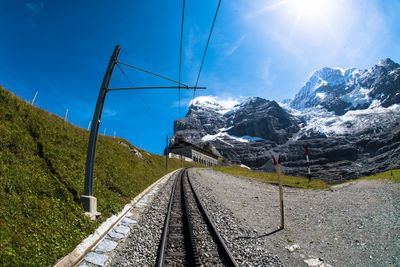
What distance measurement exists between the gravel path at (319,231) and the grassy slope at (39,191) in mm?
5834

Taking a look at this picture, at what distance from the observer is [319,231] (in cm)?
1245

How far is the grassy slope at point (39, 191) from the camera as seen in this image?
325 inches

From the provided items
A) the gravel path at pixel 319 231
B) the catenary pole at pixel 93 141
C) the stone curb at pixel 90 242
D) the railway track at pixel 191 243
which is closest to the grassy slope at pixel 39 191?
the stone curb at pixel 90 242

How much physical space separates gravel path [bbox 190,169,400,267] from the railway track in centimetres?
63

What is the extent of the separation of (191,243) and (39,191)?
20.5 ft

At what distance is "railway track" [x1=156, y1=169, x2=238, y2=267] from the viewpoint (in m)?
9.11

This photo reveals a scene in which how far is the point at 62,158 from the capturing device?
52.1 feet

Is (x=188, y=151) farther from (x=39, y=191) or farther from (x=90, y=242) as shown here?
(x=90, y=242)


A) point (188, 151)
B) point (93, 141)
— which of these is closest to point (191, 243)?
point (93, 141)

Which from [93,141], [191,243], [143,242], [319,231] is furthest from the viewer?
[93,141]

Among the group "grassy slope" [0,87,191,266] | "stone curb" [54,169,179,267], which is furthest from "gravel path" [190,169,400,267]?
"grassy slope" [0,87,191,266]

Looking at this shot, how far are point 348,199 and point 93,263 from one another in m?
16.6

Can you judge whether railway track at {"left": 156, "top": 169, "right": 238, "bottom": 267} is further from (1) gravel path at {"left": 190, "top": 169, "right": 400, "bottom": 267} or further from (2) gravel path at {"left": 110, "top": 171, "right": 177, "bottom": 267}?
(1) gravel path at {"left": 190, "top": 169, "right": 400, "bottom": 267}

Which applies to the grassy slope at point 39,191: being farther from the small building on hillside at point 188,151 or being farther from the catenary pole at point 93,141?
the small building on hillside at point 188,151
